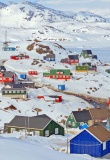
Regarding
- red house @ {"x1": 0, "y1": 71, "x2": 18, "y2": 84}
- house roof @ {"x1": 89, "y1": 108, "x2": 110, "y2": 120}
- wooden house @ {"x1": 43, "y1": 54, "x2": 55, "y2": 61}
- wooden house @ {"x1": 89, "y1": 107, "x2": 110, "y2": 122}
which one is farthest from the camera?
wooden house @ {"x1": 43, "y1": 54, "x2": 55, "y2": 61}

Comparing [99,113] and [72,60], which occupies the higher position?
[72,60]

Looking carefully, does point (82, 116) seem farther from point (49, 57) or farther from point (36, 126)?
point (49, 57)

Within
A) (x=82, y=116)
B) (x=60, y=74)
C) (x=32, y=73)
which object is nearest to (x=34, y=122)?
(x=82, y=116)

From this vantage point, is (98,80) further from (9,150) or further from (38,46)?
(9,150)

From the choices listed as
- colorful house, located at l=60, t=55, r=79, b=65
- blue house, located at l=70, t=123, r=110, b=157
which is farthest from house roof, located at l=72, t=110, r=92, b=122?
colorful house, located at l=60, t=55, r=79, b=65

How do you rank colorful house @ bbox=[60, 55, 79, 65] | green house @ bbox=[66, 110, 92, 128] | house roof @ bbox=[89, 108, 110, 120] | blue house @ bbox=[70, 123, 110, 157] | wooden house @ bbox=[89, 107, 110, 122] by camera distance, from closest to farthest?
blue house @ bbox=[70, 123, 110, 157] < green house @ bbox=[66, 110, 92, 128] < wooden house @ bbox=[89, 107, 110, 122] < house roof @ bbox=[89, 108, 110, 120] < colorful house @ bbox=[60, 55, 79, 65]

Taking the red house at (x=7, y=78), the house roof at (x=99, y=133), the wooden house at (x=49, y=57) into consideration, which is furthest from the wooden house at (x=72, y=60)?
the house roof at (x=99, y=133)

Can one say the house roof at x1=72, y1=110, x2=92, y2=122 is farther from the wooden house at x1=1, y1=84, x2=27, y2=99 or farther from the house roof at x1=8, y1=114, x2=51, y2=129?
the wooden house at x1=1, y1=84, x2=27, y2=99
